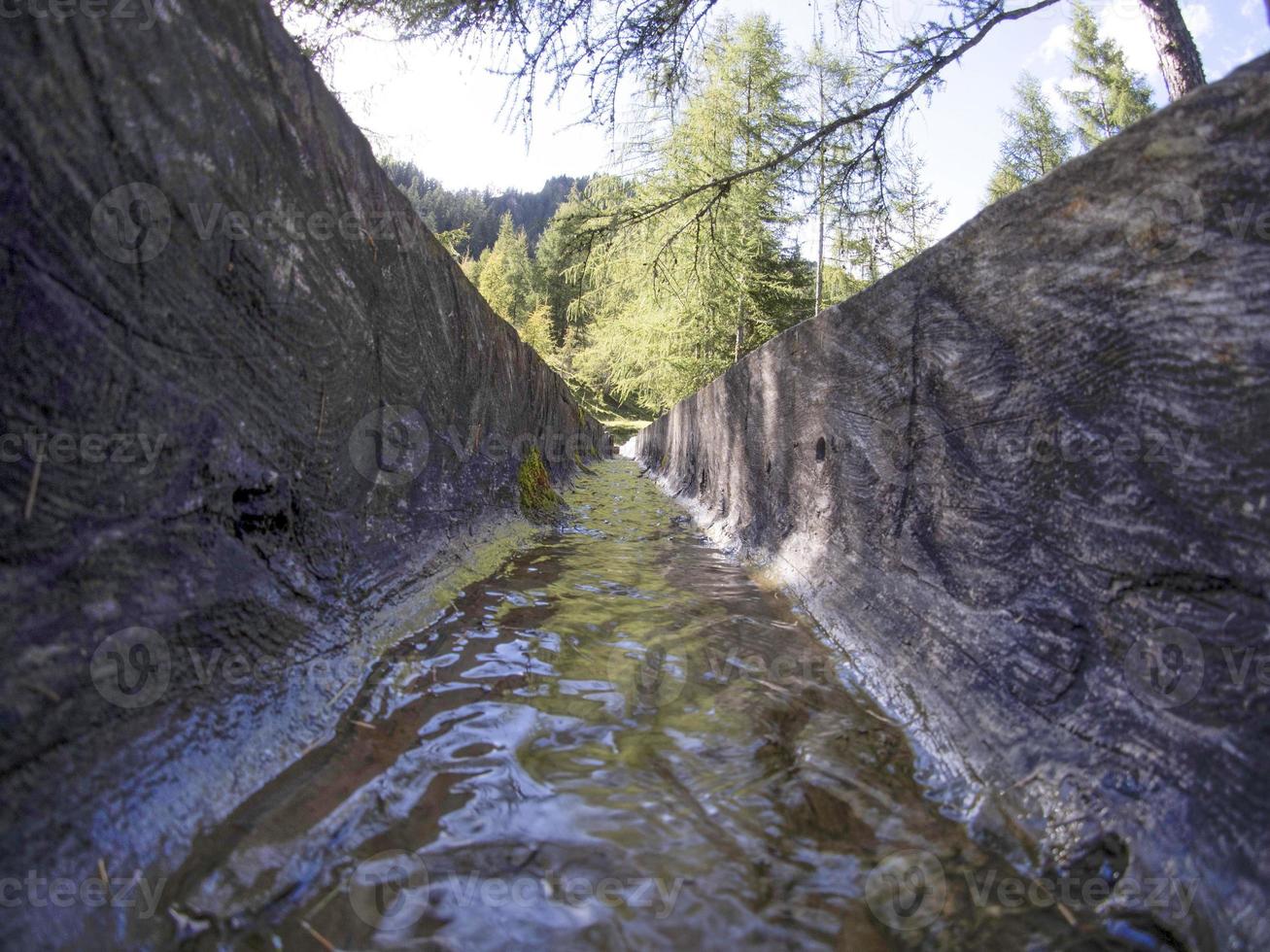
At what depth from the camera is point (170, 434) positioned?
1.18 metres

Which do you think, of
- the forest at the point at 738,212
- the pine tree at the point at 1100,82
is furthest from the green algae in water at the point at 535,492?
the pine tree at the point at 1100,82

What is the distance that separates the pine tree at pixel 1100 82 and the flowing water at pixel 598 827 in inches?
937

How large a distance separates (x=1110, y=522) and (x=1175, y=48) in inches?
239

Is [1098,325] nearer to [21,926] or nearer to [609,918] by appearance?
[609,918]

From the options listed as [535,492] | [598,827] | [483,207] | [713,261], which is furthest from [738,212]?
[483,207]

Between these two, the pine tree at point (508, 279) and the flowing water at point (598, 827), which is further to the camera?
the pine tree at point (508, 279)

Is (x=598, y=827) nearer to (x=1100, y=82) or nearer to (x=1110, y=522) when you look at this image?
(x=1110, y=522)

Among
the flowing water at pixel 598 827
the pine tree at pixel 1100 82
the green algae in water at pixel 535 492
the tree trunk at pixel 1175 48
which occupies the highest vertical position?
the pine tree at pixel 1100 82

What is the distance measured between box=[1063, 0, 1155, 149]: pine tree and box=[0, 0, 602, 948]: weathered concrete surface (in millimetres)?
23886

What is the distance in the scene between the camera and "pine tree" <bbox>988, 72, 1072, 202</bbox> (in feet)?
80.2

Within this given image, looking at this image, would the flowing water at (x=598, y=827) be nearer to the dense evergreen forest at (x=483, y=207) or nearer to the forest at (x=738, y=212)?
the forest at (x=738, y=212)

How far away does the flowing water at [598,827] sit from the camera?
880 millimetres

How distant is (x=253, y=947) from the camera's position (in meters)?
0.81

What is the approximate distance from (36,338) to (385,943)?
3.08 ft
